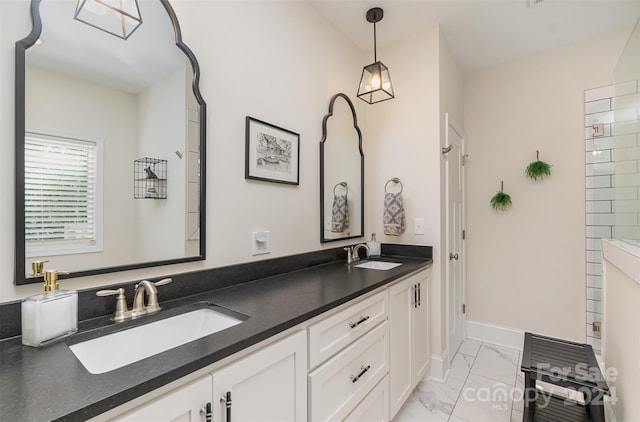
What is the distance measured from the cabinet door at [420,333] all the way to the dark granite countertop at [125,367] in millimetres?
816

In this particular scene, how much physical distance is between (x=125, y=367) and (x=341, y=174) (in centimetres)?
184

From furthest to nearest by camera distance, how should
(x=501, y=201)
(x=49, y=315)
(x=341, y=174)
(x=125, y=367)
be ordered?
(x=501, y=201)
(x=341, y=174)
(x=49, y=315)
(x=125, y=367)

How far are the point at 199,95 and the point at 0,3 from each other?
611 mm

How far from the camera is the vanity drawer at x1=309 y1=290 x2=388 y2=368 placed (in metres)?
1.09

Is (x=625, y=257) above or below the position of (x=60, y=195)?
below

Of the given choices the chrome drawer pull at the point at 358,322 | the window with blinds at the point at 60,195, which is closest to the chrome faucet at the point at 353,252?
the chrome drawer pull at the point at 358,322

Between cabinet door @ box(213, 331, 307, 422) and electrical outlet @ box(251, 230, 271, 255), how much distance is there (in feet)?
2.16

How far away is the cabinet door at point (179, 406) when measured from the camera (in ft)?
2.05

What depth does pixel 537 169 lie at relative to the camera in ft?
8.55

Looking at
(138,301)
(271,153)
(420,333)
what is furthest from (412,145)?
(138,301)

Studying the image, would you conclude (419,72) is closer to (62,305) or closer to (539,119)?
(539,119)

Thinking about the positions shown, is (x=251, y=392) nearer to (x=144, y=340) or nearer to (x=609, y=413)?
(x=144, y=340)

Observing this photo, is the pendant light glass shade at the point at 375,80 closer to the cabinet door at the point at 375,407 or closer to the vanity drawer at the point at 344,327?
the vanity drawer at the point at 344,327

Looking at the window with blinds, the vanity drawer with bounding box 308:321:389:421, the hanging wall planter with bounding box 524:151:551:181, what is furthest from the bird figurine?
the hanging wall planter with bounding box 524:151:551:181
